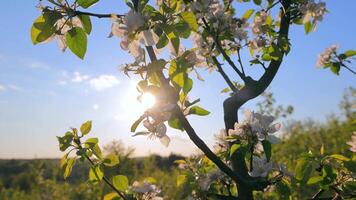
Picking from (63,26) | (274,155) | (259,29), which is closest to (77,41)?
(63,26)

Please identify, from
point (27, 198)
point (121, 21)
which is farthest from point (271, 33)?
point (27, 198)

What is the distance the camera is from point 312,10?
253 centimetres

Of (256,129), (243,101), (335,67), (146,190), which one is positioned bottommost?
(146,190)

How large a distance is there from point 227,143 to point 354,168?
0.58 metres

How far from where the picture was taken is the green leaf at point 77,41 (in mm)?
1495

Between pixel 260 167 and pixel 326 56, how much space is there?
6.16 feet

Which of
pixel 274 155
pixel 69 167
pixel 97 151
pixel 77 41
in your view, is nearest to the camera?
pixel 77 41

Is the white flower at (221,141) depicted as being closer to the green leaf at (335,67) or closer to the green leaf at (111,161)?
the green leaf at (111,161)

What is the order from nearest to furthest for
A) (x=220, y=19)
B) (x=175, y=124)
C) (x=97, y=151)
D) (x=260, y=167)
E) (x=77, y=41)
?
(x=77, y=41) < (x=175, y=124) < (x=260, y=167) < (x=97, y=151) < (x=220, y=19)

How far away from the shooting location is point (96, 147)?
2.15 m

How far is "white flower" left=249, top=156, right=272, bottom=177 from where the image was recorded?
5.85 ft

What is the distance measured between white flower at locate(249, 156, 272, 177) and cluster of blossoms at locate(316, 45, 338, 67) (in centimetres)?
178

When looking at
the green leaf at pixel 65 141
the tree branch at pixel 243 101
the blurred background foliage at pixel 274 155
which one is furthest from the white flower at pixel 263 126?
the blurred background foliage at pixel 274 155

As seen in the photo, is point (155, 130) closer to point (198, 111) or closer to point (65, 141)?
point (198, 111)
